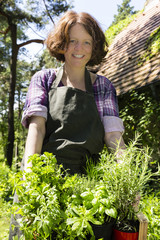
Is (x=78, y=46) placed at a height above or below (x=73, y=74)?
above

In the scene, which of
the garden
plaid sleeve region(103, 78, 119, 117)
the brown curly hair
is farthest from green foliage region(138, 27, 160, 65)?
the garden

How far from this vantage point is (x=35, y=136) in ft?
4.46

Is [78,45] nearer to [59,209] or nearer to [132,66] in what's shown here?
[59,209]

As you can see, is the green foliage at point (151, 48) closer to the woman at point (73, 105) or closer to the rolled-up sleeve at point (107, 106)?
the woman at point (73, 105)

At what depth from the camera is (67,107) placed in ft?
5.04

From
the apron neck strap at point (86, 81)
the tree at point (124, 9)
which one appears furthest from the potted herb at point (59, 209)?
the tree at point (124, 9)

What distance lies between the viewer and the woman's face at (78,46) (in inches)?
63.3

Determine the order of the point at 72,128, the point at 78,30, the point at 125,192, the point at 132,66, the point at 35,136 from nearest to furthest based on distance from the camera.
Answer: the point at 125,192 → the point at 35,136 → the point at 72,128 → the point at 78,30 → the point at 132,66

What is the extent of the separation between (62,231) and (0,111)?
24.6 meters

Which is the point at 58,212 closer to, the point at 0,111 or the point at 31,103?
the point at 31,103

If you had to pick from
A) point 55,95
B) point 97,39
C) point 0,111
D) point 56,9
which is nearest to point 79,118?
point 55,95

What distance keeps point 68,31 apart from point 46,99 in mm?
526

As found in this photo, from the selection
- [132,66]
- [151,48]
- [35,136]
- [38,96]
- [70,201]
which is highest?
[151,48]

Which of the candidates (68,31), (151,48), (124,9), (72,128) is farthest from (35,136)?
(124,9)
